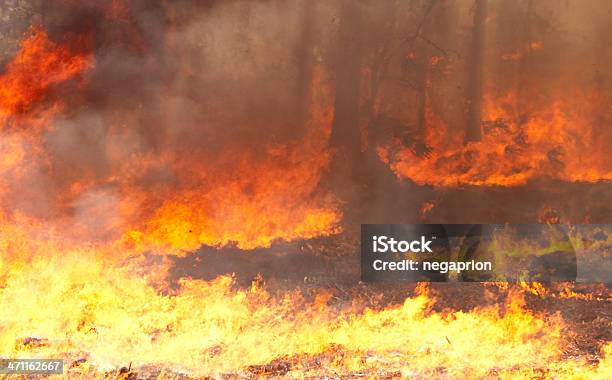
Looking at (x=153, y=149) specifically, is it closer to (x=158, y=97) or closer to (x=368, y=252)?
(x=158, y=97)

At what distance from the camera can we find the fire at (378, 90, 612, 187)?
5.44 meters

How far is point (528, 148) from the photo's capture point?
17.8 ft

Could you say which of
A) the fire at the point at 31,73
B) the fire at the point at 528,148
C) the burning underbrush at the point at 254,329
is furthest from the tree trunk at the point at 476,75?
the fire at the point at 31,73

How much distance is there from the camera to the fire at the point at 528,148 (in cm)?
544

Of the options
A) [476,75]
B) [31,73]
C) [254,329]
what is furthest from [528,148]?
[31,73]

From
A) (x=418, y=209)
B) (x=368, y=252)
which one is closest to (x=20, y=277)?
(x=368, y=252)

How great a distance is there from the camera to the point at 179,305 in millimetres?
5176

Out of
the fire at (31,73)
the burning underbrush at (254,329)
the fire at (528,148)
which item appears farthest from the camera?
the fire at (528,148)

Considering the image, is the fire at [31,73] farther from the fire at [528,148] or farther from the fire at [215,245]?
the fire at [528,148]

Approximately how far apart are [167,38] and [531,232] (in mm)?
3998

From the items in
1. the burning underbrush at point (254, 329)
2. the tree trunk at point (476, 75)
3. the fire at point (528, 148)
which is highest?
the tree trunk at point (476, 75)

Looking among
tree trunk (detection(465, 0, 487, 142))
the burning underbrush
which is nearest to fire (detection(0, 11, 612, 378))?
the burning underbrush

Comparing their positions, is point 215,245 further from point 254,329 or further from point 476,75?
point 476,75

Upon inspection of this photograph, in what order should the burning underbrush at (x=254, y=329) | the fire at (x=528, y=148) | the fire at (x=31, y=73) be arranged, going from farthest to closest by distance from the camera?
1. the fire at (x=528, y=148)
2. the fire at (x=31, y=73)
3. the burning underbrush at (x=254, y=329)
